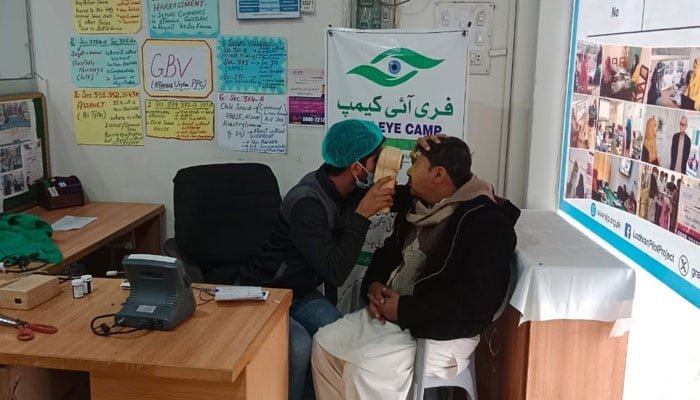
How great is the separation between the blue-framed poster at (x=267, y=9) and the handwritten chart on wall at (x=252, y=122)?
382 millimetres

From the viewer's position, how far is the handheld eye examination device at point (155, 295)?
1684 millimetres

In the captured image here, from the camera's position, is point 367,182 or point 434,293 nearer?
point 434,293

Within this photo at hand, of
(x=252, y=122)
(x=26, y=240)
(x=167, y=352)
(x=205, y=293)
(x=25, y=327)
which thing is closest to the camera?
(x=167, y=352)

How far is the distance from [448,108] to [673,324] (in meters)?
1.29

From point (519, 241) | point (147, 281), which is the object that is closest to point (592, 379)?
point (519, 241)

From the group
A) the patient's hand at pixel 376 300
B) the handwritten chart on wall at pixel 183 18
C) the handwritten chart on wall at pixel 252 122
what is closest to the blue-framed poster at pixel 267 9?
the handwritten chart on wall at pixel 183 18

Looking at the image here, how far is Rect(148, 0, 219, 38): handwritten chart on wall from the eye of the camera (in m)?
3.16

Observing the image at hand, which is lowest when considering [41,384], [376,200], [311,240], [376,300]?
[41,384]

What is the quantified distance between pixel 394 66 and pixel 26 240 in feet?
5.46

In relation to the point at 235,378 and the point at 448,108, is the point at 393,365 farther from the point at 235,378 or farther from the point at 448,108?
the point at 448,108

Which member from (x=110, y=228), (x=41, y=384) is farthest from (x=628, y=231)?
(x=110, y=228)

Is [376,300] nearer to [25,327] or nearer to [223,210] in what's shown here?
[223,210]

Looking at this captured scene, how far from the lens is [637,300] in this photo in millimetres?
2250

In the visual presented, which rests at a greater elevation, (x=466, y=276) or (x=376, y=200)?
(x=376, y=200)
